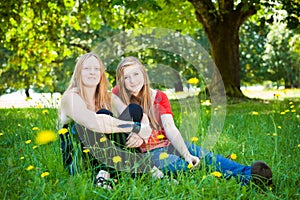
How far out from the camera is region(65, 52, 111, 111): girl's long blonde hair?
2.95m

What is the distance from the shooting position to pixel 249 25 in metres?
30.4

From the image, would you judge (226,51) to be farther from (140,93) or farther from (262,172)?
(262,172)

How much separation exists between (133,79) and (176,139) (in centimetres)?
52

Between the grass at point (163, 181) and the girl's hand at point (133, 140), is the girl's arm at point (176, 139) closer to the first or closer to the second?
the grass at point (163, 181)

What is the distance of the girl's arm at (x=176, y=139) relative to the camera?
2.89m

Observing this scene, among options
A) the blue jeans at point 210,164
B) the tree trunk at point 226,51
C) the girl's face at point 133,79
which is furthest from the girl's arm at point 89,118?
the tree trunk at point 226,51

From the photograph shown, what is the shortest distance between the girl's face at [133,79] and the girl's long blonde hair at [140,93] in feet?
0.07

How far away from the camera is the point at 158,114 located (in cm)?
318

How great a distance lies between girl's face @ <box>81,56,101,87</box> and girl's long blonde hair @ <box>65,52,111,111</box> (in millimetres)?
21

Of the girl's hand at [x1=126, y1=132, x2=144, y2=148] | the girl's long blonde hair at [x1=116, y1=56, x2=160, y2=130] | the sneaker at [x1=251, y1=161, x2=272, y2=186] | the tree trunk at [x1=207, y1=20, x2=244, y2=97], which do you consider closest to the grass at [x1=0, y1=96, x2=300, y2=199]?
the sneaker at [x1=251, y1=161, x2=272, y2=186]

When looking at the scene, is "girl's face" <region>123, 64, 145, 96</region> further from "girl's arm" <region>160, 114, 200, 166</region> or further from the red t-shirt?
"girl's arm" <region>160, 114, 200, 166</region>

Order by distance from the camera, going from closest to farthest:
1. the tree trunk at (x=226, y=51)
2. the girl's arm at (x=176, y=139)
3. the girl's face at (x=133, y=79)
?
the girl's arm at (x=176, y=139), the girl's face at (x=133, y=79), the tree trunk at (x=226, y=51)

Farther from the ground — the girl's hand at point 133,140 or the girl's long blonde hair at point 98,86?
the girl's long blonde hair at point 98,86

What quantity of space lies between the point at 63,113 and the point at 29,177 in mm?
468
